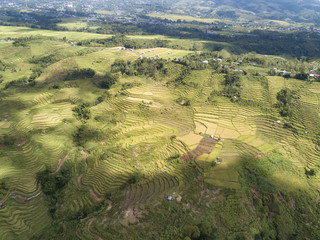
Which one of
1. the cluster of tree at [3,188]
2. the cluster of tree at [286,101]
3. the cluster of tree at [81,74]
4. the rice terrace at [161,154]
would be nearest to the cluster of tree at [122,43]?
the cluster of tree at [81,74]

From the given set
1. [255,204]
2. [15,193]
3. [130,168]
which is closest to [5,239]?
[15,193]

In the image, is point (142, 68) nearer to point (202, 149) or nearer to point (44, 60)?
point (202, 149)

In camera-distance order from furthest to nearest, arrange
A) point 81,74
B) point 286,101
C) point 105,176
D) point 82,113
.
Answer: point 81,74 → point 82,113 → point 286,101 → point 105,176

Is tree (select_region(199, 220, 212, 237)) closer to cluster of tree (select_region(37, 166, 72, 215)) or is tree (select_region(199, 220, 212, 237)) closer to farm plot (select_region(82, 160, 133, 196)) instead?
farm plot (select_region(82, 160, 133, 196))

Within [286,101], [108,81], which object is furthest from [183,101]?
[108,81]

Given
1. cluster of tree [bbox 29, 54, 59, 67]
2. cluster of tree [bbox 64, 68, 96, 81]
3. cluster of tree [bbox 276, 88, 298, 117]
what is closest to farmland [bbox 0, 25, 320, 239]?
cluster of tree [bbox 276, 88, 298, 117]

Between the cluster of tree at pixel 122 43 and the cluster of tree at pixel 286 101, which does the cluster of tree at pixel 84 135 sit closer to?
the cluster of tree at pixel 286 101
